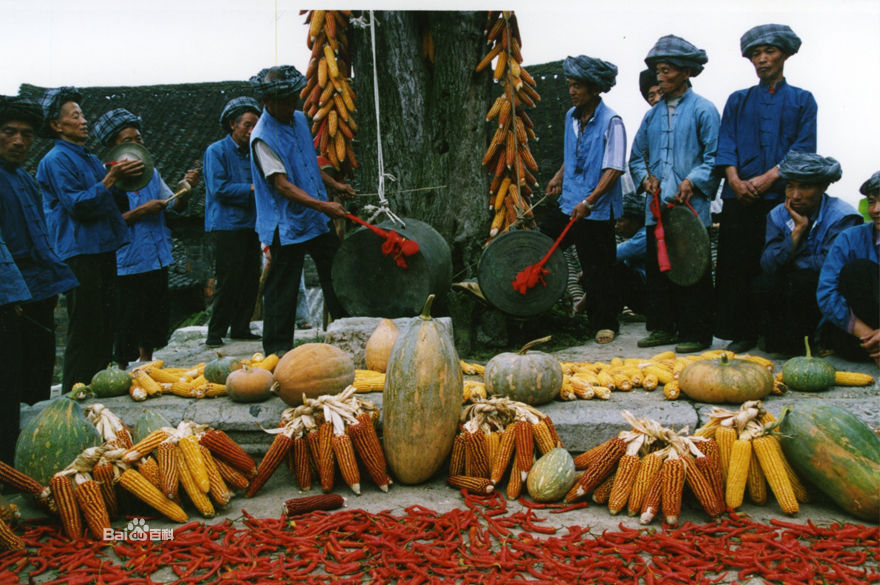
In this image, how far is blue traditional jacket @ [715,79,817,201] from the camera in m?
4.97

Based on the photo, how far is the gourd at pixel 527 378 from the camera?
3.95 meters

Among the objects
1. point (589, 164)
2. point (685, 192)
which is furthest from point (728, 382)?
point (589, 164)

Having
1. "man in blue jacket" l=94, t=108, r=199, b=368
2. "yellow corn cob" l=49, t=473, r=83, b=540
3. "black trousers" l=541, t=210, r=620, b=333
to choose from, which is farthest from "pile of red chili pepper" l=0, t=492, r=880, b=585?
"man in blue jacket" l=94, t=108, r=199, b=368

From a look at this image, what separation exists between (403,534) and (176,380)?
2422 mm

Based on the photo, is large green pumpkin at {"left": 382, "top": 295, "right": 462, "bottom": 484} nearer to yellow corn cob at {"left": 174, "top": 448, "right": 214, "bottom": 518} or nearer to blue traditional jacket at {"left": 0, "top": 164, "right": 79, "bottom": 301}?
yellow corn cob at {"left": 174, "top": 448, "right": 214, "bottom": 518}

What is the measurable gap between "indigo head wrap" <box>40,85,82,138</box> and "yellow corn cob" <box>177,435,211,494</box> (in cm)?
285

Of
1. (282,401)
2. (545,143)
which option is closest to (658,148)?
(282,401)

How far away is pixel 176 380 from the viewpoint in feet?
15.2

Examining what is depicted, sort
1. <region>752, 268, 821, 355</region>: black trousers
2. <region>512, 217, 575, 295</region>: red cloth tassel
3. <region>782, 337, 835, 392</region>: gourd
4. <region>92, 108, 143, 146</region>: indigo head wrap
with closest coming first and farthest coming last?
<region>782, 337, 835, 392</region>: gourd, <region>752, 268, 821, 355</region>: black trousers, <region>512, 217, 575, 295</region>: red cloth tassel, <region>92, 108, 143, 146</region>: indigo head wrap

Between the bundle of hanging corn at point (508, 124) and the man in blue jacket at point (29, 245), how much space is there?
3621 millimetres

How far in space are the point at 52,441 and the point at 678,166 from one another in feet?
15.6

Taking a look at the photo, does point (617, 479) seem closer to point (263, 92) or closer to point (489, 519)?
point (489, 519)

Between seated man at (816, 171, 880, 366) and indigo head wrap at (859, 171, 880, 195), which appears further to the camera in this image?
seated man at (816, 171, 880, 366)

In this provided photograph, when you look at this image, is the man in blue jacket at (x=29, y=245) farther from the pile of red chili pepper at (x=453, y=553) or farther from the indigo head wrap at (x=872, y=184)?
the indigo head wrap at (x=872, y=184)
